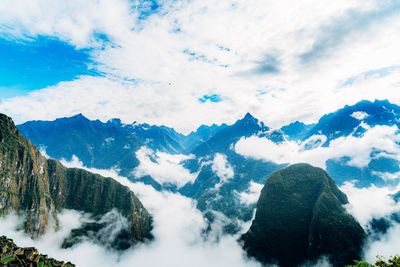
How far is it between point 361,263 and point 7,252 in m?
122

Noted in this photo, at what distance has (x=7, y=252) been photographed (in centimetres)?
12419

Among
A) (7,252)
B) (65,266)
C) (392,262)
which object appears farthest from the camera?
(65,266)

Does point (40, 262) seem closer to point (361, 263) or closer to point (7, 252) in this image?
point (7, 252)

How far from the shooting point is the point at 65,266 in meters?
141

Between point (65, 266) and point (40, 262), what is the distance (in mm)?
14306

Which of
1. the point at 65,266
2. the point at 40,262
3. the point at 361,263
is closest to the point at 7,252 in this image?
the point at 40,262

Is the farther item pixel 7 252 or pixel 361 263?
pixel 7 252

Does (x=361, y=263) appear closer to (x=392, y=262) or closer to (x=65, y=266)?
(x=392, y=262)

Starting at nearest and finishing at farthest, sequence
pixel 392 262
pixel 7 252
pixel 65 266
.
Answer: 1. pixel 392 262
2. pixel 7 252
3. pixel 65 266

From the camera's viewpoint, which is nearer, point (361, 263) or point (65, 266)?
point (361, 263)

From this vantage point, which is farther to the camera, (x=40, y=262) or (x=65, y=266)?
(x=65, y=266)

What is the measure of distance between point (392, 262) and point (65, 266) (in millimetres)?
126717

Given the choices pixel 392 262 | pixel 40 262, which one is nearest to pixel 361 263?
pixel 392 262

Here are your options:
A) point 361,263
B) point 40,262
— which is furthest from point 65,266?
point 361,263
